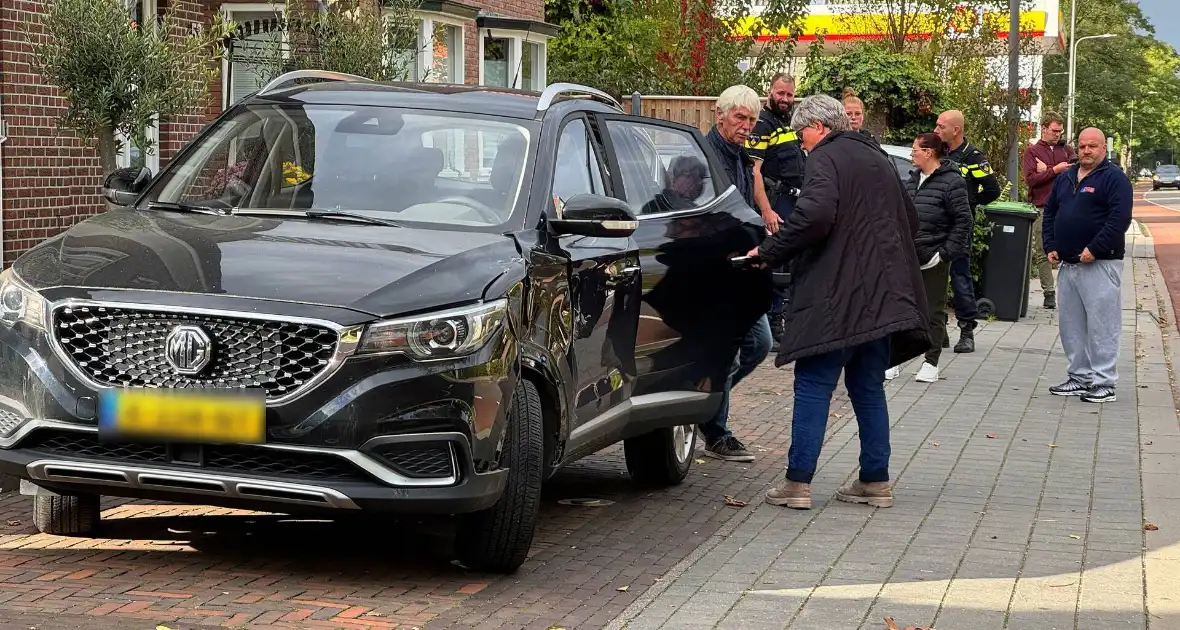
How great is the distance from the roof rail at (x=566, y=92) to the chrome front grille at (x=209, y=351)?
190 centimetres

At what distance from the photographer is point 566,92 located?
705 cm

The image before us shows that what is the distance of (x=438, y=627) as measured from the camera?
5.23 meters

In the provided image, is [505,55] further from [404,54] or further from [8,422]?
[8,422]

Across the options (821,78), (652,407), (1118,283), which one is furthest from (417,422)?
(821,78)

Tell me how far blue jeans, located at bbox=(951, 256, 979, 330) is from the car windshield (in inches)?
323

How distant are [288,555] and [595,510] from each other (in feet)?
5.64

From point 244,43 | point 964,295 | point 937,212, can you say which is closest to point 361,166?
→ point 937,212

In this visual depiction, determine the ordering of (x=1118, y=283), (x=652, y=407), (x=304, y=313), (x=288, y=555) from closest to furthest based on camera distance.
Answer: (x=304, y=313)
(x=288, y=555)
(x=652, y=407)
(x=1118, y=283)

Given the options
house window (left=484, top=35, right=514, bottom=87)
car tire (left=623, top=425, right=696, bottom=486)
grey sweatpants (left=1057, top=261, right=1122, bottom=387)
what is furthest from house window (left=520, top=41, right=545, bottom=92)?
car tire (left=623, top=425, right=696, bottom=486)

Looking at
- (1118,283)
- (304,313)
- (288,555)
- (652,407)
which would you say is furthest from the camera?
(1118,283)

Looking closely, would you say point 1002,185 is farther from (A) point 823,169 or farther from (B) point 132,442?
(B) point 132,442

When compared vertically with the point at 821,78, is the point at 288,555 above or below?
below

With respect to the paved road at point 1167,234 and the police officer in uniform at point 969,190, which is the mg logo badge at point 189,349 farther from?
the paved road at point 1167,234

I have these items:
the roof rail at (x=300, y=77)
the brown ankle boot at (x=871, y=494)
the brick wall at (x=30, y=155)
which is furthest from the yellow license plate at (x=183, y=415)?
the brick wall at (x=30, y=155)
